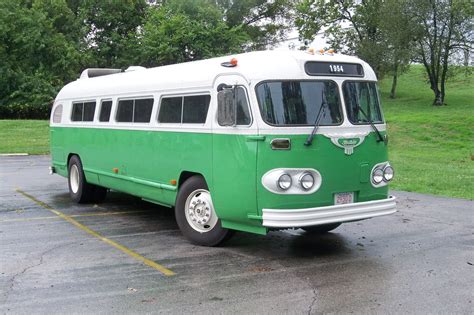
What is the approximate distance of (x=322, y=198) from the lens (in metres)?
6.87

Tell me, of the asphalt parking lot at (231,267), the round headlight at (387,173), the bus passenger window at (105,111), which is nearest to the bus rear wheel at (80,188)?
the asphalt parking lot at (231,267)

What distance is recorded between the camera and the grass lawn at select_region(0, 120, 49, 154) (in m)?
24.8

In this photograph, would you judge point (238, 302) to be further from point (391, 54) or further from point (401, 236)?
point (391, 54)

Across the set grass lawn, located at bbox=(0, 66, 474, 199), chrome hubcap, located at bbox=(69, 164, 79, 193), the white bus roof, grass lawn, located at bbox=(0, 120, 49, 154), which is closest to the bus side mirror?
the white bus roof

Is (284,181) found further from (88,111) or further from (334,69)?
(88,111)

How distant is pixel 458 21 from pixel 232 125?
41772 millimetres

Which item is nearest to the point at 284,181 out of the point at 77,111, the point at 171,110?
the point at 171,110

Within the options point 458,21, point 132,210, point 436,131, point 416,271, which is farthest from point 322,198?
point 458,21

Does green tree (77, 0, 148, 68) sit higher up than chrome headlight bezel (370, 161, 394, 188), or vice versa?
green tree (77, 0, 148, 68)

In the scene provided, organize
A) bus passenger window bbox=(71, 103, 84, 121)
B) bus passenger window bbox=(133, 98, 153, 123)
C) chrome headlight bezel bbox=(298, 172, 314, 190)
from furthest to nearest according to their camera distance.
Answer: bus passenger window bbox=(71, 103, 84, 121) → bus passenger window bbox=(133, 98, 153, 123) → chrome headlight bezel bbox=(298, 172, 314, 190)

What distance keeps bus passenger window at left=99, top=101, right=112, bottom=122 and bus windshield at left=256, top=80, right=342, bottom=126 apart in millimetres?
4231

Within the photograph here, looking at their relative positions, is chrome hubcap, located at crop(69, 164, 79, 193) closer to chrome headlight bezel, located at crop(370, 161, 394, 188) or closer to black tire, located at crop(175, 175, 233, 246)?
black tire, located at crop(175, 175, 233, 246)

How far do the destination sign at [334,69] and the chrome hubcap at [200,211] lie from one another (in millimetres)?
2155

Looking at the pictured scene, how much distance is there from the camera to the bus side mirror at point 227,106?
Result: 7039mm
